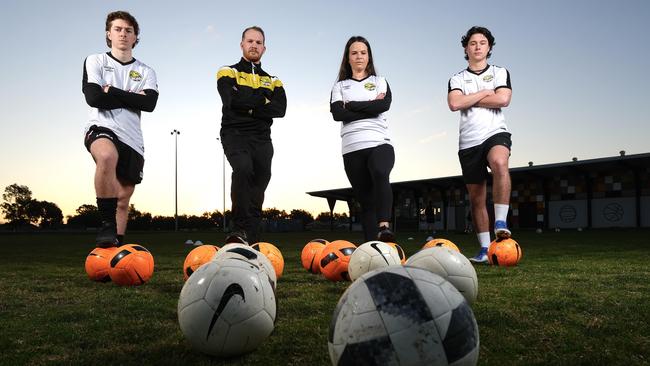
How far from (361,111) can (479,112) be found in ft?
5.33

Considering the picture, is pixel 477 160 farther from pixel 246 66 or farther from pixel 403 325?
pixel 403 325

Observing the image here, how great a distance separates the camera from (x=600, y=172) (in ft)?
→ 93.8

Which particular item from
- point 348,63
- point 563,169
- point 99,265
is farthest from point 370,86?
point 563,169

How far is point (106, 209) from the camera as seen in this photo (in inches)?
206

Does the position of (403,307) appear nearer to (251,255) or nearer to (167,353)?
(167,353)

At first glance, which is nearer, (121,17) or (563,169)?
(121,17)

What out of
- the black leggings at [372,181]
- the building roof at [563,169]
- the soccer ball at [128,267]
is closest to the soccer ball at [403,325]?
the soccer ball at [128,267]

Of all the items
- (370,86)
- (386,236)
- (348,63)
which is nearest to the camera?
(386,236)

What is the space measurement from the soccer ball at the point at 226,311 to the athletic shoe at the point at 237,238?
2753 millimetres

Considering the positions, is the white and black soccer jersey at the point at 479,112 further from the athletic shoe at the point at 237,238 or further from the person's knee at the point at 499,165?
the athletic shoe at the point at 237,238

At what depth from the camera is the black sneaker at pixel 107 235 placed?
16.6 ft

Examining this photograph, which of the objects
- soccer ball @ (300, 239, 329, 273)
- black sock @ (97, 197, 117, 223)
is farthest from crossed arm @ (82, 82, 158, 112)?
soccer ball @ (300, 239, 329, 273)

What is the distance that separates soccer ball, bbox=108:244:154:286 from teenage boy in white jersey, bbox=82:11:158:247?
0.48 metres

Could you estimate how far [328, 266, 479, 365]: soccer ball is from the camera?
163cm
